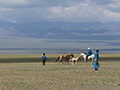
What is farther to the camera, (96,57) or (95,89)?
(96,57)

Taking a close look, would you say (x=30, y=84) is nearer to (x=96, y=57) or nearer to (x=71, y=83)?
(x=71, y=83)

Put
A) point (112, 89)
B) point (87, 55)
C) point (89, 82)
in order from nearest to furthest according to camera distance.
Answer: point (112, 89), point (89, 82), point (87, 55)

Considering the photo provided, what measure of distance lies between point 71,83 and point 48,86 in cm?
143

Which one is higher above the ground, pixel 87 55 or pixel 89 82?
pixel 87 55

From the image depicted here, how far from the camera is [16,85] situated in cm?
1445

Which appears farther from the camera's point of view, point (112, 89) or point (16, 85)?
point (16, 85)

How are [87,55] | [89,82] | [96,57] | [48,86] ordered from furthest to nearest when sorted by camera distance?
[87,55], [96,57], [89,82], [48,86]

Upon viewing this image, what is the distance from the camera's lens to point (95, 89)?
512 inches

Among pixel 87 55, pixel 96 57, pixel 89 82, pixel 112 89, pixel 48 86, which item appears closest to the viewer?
pixel 112 89

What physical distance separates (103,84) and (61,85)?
2091 millimetres

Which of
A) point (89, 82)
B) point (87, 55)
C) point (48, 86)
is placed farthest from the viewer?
point (87, 55)

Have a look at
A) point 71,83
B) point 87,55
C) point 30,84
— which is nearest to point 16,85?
point 30,84

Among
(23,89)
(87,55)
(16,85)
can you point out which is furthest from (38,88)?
(87,55)

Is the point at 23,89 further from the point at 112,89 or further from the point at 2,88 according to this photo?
Answer: the point at 112,89
